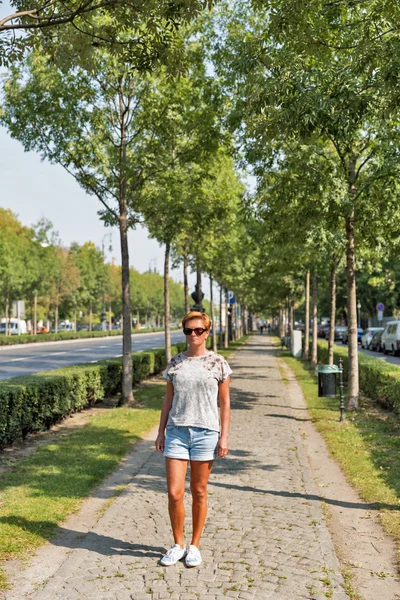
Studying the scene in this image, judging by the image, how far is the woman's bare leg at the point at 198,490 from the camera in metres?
4.84

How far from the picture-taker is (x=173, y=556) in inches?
190

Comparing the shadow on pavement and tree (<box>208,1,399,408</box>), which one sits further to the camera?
tree (<box>208,1,399,408</box>)

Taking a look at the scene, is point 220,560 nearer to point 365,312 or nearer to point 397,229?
point 397,229

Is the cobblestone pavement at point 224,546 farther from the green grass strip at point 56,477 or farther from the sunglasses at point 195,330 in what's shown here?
the sunglasses at point 195,330

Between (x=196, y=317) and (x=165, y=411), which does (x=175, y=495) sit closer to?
(x=165, y=411)

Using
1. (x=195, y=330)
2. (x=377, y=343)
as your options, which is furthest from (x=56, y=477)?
(x=377, y=343)

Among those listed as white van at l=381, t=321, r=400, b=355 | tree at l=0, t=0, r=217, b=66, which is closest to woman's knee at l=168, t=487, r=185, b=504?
tree at l=0, t=0, r=217, b=66

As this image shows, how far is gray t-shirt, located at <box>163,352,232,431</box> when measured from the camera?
482cm

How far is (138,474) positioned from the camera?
7957 millimetres

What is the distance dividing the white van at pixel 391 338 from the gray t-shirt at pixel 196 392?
1287 inches

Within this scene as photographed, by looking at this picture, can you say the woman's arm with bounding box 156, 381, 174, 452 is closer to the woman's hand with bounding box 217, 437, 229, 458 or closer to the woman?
the woman

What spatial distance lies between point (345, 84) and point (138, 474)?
5200mm

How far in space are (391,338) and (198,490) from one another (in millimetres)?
34048

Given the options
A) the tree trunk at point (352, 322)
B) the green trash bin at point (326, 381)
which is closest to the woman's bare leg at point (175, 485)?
the green trash bin at point (326, 381)
